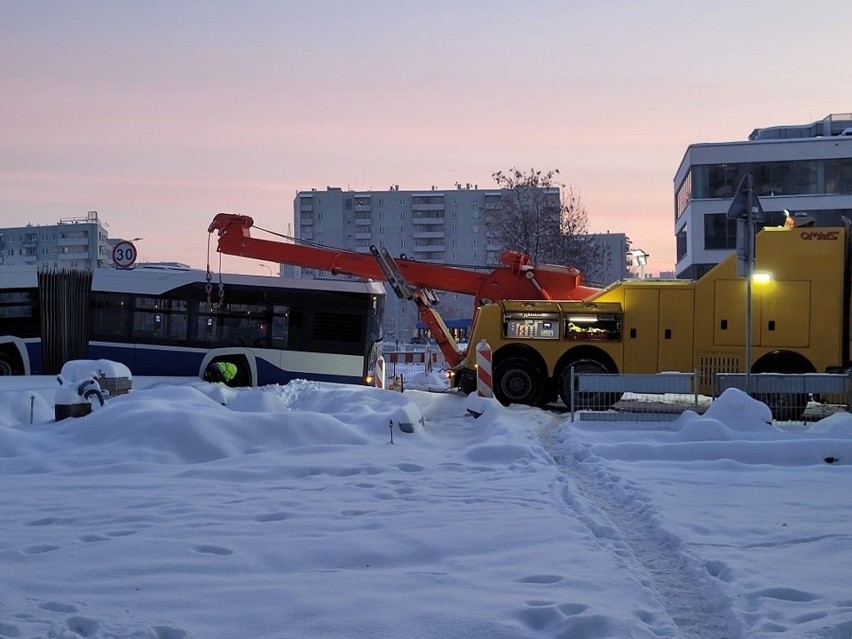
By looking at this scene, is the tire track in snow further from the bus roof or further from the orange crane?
the bus roof

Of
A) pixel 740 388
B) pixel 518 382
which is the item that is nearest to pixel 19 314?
pixel 518 382

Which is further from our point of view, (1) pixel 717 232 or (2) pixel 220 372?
(1) pixel 717 232

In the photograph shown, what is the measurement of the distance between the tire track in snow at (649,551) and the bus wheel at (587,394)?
26.6 ft

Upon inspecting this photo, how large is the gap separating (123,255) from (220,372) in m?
4.99

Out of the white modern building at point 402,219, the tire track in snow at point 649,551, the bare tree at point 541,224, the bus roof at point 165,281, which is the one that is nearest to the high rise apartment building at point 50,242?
the white modern building at point 402,219

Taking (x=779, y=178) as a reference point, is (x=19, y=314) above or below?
→ below

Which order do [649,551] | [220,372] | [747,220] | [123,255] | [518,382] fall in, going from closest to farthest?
[649,551] → [747,220] → [518,382] → [220,372] → [123,255]

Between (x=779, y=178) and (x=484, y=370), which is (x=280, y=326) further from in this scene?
(x=779, y=178)

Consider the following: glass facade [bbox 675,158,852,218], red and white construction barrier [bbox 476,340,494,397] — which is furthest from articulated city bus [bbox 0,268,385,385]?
glass facade [bbox 675,158,852,218]

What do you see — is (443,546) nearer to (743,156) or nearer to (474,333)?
(474,333)

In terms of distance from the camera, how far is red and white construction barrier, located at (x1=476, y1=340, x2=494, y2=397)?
20.2m

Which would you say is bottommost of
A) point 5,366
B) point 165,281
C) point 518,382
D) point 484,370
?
point 518,382

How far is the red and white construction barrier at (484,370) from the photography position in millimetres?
20234

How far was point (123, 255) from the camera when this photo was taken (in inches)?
1022
